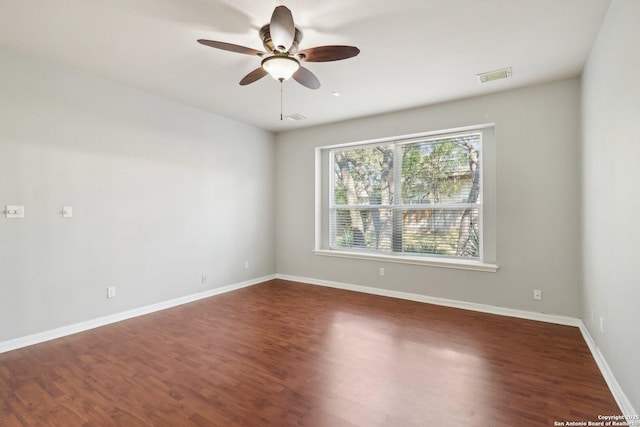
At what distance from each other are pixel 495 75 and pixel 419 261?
2468 mm

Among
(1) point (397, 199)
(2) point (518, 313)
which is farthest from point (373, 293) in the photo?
(2) point (518, 313)

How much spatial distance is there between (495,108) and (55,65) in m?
4.95

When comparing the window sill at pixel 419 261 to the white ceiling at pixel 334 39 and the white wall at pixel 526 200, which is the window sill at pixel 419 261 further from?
the white ceiling at pixel 334 39

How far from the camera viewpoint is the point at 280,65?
2299 millimetres

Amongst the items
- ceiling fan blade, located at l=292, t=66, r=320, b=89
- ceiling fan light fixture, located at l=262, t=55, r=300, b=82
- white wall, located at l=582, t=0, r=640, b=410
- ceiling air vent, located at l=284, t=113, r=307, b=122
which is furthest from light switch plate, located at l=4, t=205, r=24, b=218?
white wall, located at l=582, t=0, r=640, b=410

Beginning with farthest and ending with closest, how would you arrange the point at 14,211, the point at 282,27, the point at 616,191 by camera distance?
the point at 14,211
the point at 616,191
the point at 282,27

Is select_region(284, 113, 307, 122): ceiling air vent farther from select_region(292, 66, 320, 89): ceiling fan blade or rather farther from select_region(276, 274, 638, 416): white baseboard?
select_region(276, 274, 638, 416): white baseboard

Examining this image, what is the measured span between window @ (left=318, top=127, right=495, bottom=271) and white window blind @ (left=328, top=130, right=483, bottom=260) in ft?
0.04

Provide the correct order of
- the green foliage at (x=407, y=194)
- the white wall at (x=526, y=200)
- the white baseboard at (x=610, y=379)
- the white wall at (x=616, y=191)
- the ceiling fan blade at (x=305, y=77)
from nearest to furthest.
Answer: the white wall at (x=616, y=191) → the white baseboard at (x=610, y=379) → the ceiling fan blade at (x=305, y=77) → the white wall at (x=526, y=200) → the green foliage at (x=407, y=194)

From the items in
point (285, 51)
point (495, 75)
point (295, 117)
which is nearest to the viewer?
point (285, 51)

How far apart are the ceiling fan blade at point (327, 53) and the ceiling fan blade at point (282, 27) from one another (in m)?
0.26

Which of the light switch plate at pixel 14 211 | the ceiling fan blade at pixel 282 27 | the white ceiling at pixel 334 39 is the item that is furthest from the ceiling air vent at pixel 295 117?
the light switch plate at pixel 14 211

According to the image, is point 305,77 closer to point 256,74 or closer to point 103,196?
point 256,74

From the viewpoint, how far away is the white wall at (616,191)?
5.76ft
